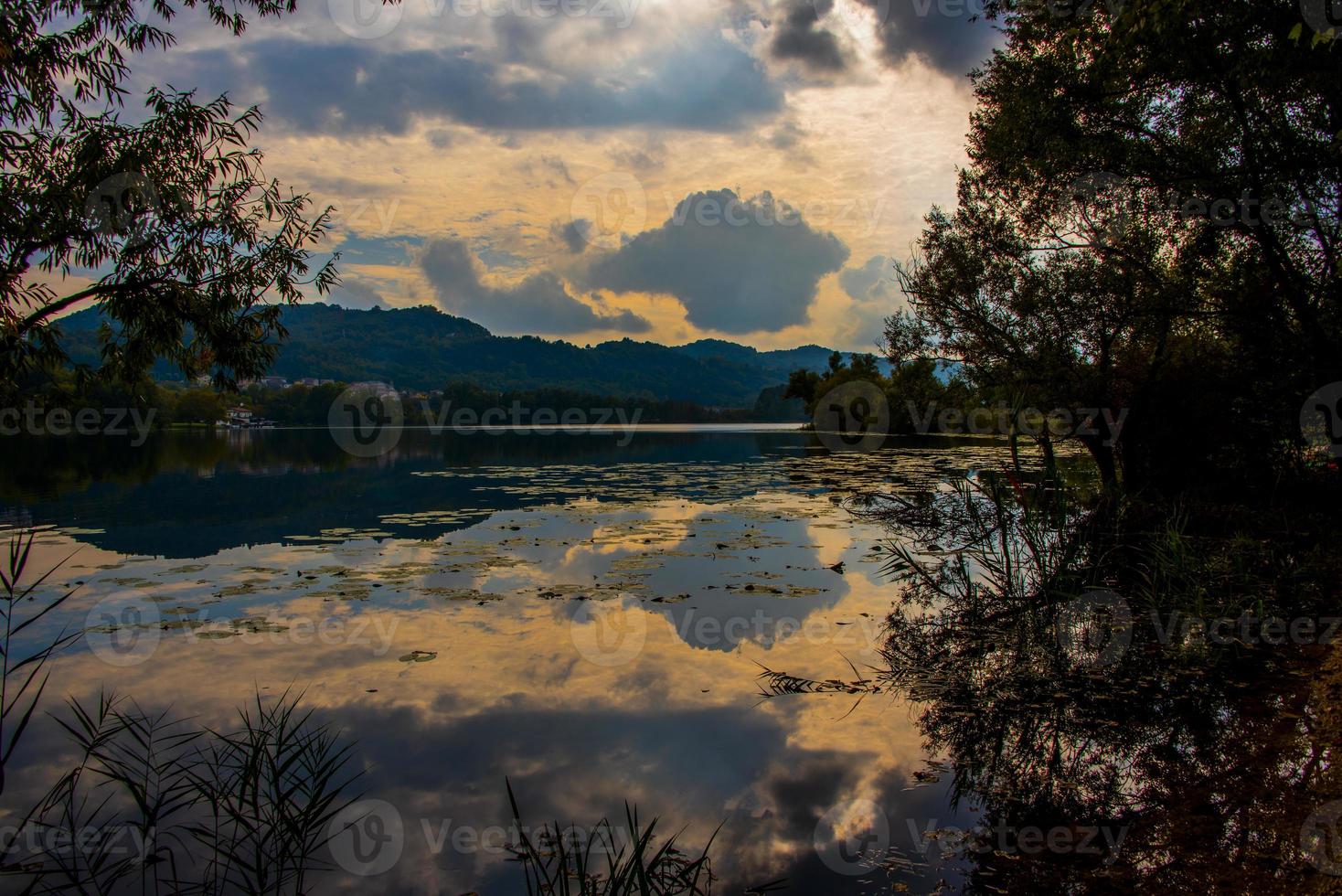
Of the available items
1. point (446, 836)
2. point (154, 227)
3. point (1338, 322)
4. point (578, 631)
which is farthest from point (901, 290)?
point (446, 836)

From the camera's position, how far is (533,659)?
8.54 m

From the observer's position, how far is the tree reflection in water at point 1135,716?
423cm

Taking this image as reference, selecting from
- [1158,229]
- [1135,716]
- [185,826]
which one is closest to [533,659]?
[185,826]

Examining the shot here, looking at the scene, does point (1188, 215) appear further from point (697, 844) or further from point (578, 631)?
point (697, 844)

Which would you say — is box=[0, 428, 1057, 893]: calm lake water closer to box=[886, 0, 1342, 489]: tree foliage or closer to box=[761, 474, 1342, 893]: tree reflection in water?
box=[761, 474, 1342, 893]: tree reflection in water

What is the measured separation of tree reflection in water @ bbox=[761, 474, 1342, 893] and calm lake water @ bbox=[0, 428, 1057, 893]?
536mm

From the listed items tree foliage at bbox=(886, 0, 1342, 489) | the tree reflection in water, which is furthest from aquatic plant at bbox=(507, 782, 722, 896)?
tree foliage at bbox=(886, 0, 1342, 489)

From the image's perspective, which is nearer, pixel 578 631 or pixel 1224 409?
pixel 578 631

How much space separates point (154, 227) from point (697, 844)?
993cm

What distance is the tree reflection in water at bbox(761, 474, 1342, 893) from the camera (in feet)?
13.9

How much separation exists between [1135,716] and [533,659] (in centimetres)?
642

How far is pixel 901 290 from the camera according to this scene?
2234 centimetres

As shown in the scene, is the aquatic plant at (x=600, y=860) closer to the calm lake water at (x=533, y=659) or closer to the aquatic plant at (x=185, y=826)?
the calm lake water at (x=533, y=659)

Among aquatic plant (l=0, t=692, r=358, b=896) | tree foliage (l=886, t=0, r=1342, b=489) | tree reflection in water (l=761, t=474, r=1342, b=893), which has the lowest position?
aquatic plant (l=0, t=692, r=358, b=896)
